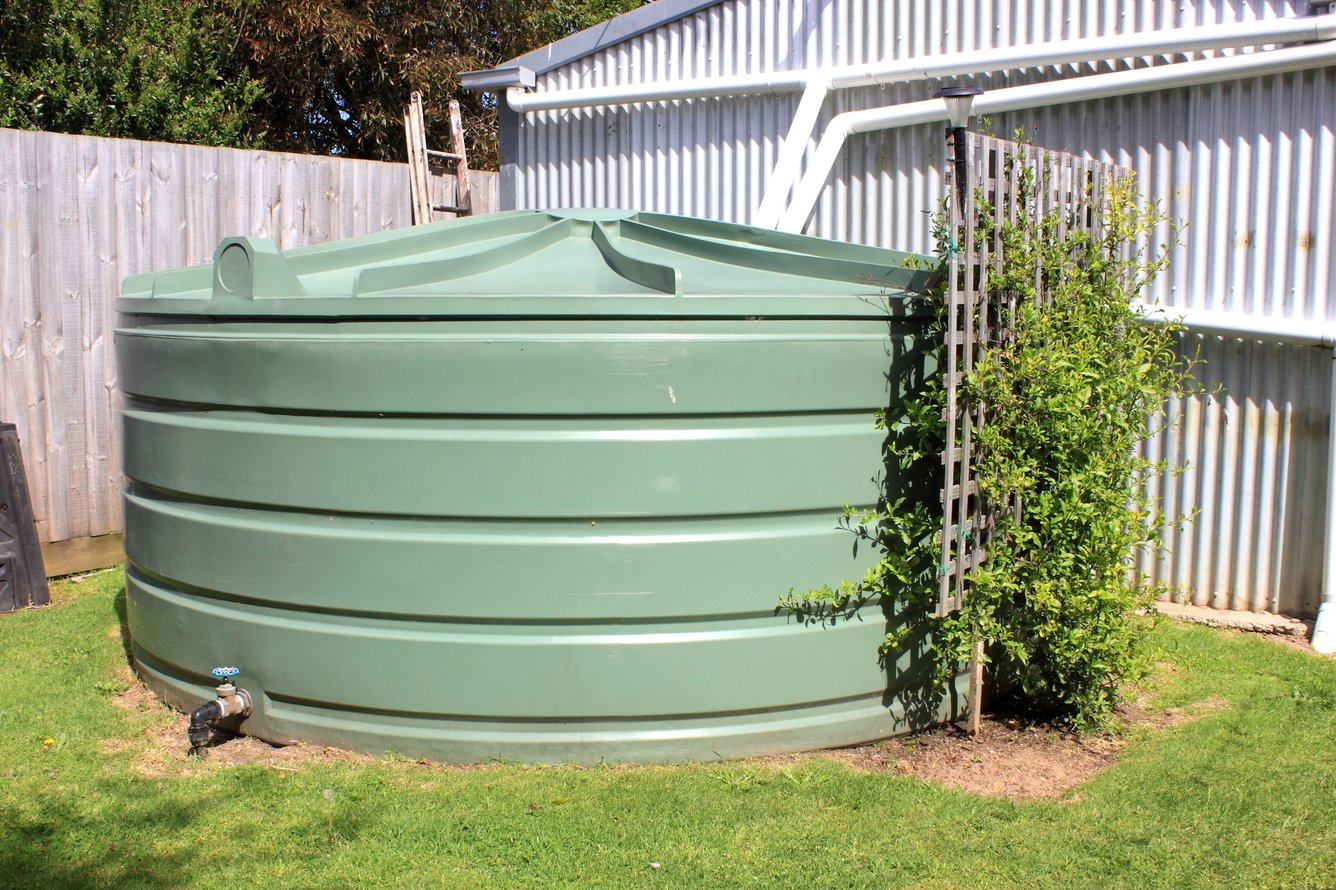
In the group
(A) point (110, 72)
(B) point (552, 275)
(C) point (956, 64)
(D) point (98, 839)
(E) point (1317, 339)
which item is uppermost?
(A) point (110, 72)

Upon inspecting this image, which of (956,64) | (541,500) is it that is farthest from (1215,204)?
(541,500)

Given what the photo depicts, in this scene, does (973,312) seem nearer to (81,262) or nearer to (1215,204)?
(1215,204)

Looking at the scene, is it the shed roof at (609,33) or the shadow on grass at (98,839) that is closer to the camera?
the shadow on grass at (98,839)

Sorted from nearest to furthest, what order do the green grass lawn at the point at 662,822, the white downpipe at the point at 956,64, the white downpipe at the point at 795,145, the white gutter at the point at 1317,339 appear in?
the green grass lawn at the point at 662,822, the white gutter at the point at 1317,339, the white downpipe at the point at 956,64, the white downpipe at the point at 795,145

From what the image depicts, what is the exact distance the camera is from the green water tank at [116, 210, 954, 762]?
3.77 meters

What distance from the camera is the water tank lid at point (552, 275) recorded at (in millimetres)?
3807

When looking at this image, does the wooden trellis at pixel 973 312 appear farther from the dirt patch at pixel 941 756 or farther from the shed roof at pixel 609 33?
the shed roof at pixel 609 33

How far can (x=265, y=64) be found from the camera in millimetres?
14312

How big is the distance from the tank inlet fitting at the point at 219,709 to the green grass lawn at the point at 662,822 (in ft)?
0.41

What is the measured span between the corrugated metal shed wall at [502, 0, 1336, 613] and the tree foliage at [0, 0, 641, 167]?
737 cm

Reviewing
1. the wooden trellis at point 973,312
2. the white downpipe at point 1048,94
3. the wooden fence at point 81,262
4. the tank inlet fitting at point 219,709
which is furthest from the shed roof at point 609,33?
the tank inlet fitting at point 219,709

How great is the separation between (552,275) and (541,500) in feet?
2.91

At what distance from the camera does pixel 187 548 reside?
423cm

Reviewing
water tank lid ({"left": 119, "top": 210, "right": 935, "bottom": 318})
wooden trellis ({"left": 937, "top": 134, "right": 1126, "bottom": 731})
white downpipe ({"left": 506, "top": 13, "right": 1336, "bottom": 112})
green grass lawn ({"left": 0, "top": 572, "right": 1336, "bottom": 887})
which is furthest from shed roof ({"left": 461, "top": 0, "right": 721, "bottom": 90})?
green grass lawn ({"left": 0, "top": 572, "right": 1336, "bottom": 887})
